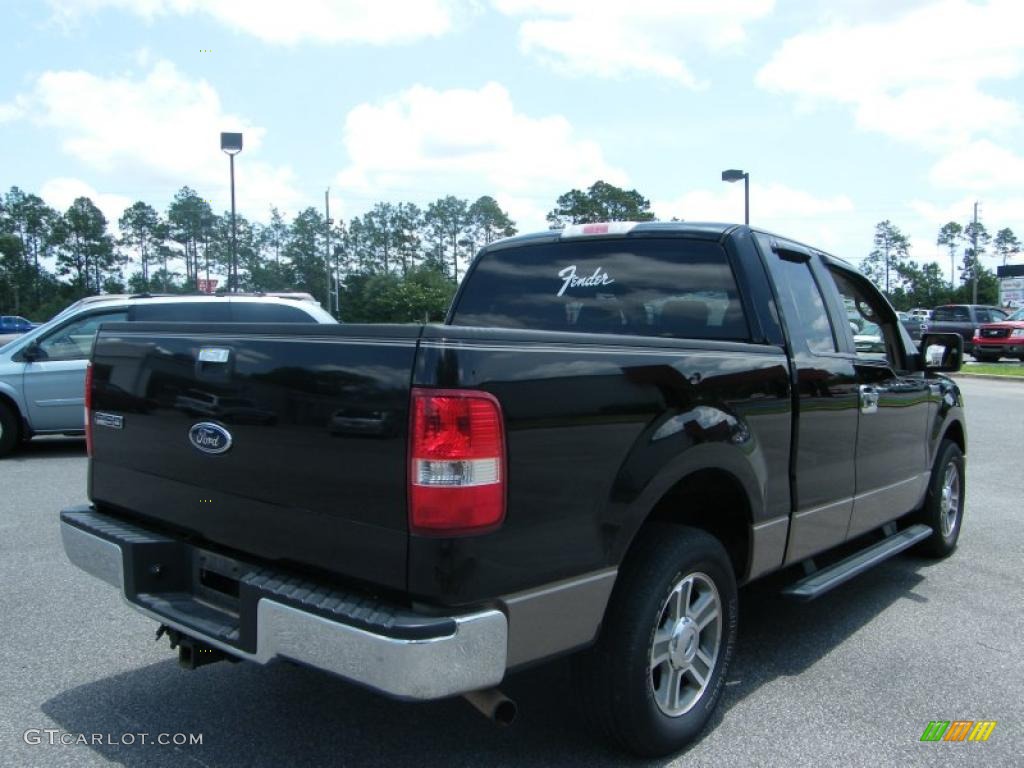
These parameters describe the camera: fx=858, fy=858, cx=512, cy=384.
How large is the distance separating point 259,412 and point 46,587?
312 centimetres

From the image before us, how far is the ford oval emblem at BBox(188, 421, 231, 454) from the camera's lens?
9.36 feet

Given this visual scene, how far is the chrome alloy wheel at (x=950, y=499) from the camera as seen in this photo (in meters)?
5.68

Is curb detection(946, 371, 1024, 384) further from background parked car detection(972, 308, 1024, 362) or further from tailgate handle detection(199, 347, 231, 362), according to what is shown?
tailgate handle detection(199, 347, 231, 362)

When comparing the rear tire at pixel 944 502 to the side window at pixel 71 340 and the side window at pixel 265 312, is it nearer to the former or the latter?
the side window at pixel 265 312

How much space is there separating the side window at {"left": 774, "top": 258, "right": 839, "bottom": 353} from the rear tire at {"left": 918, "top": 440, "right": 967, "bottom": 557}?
1803 millimetres

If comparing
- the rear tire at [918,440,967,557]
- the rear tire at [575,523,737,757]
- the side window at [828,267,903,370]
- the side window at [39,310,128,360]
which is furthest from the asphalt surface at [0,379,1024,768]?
the side window at [39,310,128,360]

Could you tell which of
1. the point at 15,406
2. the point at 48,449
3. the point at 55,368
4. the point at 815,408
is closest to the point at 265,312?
the point at 55,368

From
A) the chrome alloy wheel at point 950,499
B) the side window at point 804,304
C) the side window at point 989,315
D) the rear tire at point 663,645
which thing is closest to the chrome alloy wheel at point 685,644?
the rear tire at point 663,645

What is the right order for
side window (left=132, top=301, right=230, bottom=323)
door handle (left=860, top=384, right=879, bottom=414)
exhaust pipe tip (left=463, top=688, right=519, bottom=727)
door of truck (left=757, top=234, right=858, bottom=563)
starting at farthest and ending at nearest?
side window (left=132, top=301, right=230, bottom=323) → door handle (left=860, top=384, right=879, bottom=414) → door of truck (left=757, top=234, right=858, bottom=563) → exhaust pipe tip (left=463, top=688, right=519, bottom=727)

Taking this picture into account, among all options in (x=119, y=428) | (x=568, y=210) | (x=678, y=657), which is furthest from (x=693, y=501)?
(x=568, y=210)

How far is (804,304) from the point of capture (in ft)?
13.8

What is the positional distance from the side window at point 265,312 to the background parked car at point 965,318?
25936mm

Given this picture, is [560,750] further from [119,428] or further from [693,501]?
[119,428]

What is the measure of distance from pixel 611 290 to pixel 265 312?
25.2ft
